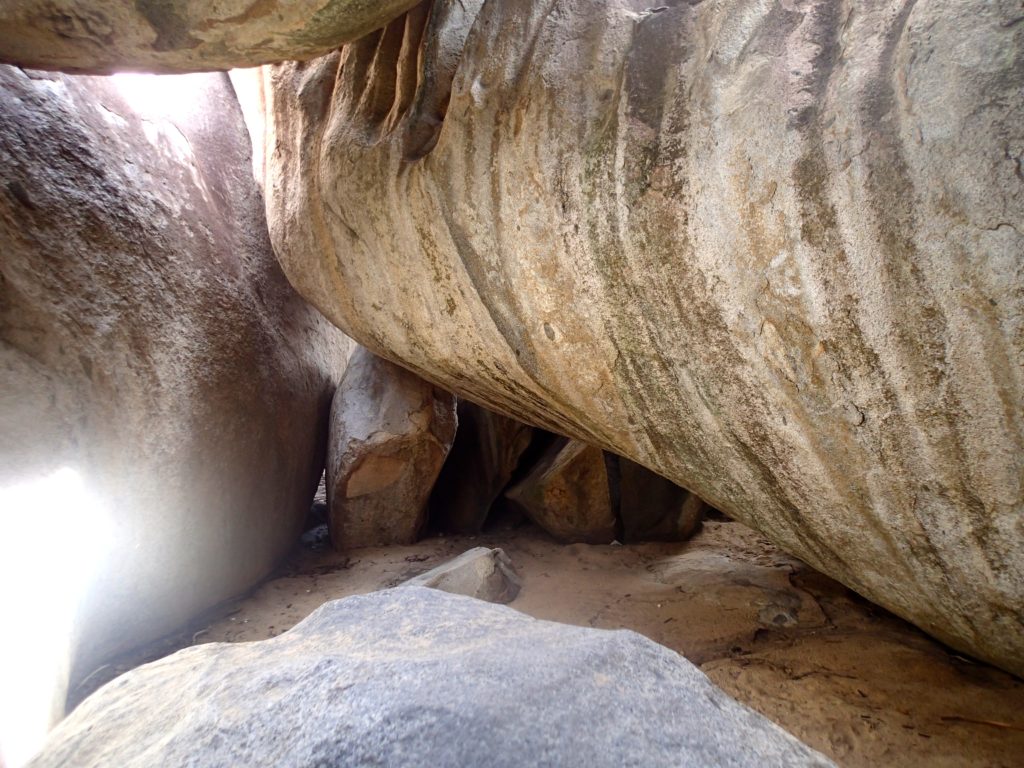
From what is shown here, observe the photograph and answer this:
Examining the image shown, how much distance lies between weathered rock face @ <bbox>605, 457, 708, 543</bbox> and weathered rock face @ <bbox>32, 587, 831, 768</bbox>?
2392 mm

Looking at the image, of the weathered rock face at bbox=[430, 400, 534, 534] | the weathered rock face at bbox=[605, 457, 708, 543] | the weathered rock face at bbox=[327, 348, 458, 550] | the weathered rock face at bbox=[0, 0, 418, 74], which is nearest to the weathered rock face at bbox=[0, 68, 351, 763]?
the weathered rock face at bbox=[327, 348, 458, 550]

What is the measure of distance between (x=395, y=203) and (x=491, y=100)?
56cm

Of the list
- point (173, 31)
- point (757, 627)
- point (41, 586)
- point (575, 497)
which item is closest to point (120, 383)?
point (41, 586)

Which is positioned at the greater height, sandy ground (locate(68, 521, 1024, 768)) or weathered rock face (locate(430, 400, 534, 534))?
weathered rock face (locate(430, 400, 534, 534))

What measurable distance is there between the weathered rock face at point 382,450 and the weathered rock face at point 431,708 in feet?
7.02

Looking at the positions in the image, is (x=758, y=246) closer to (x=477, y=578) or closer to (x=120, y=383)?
(x=477, y=578)

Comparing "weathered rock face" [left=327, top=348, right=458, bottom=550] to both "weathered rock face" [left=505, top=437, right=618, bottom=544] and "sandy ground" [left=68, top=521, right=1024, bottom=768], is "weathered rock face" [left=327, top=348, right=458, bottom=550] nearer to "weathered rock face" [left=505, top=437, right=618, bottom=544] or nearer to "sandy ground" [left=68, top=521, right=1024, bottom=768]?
"sandy ground" [left=68, top=521, right=1024, bottom=768]

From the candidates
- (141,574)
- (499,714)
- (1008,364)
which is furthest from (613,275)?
(141,574)

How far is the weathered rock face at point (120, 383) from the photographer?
2.02 metres

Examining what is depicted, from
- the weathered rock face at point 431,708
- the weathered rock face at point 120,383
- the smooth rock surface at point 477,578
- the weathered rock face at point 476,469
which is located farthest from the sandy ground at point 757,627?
the weathered rock face at point 431,708

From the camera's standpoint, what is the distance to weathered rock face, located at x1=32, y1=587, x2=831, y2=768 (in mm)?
773

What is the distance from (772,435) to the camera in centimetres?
160

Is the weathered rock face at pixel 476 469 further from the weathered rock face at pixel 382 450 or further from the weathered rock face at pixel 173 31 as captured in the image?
the weathered rock face at pixel 173 31

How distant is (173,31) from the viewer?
162 cm
